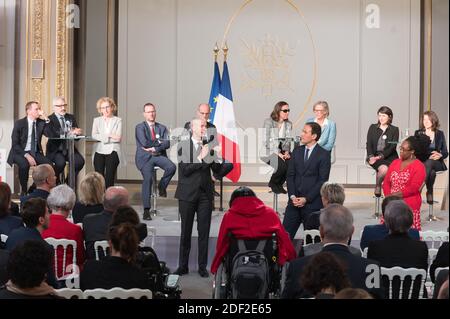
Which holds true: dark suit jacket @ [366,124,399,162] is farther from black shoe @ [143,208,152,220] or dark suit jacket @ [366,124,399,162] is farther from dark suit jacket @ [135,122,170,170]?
black shoe @ [143,208,152,220]

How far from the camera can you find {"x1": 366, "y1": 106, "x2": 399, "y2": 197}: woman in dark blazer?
9.35 meters

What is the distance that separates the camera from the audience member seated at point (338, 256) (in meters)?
4.18

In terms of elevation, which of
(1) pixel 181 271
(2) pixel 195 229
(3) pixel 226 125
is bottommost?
(1) pixel 181 271

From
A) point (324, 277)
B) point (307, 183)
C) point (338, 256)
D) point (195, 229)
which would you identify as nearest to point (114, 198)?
point (338, 256)

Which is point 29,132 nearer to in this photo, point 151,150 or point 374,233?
point 151,150

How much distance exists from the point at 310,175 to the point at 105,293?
347 centimetres

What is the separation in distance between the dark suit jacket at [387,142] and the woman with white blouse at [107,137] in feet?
9.09

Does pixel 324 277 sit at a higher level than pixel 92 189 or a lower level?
lower

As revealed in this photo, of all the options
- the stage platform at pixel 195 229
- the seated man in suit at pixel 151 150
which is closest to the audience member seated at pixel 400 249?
the stage platform at pixel 195 229

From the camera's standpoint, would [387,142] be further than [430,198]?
Yes

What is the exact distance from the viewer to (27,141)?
923 cm

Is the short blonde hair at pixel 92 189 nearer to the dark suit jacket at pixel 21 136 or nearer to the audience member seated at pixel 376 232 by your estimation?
the audience member seated at pixel 376 232

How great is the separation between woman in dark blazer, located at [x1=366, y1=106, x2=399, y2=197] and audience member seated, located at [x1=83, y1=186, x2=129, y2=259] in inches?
171
